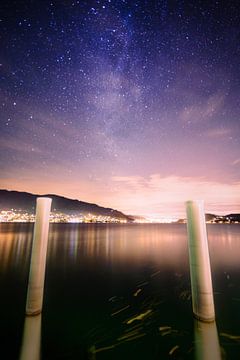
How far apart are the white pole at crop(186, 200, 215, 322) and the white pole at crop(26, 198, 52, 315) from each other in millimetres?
5903

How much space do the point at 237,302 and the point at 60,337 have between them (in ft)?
31.3

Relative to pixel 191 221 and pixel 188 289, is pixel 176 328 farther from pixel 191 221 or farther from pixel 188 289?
pixel 188 289

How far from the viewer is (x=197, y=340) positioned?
7.04 m

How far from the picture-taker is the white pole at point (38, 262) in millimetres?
7953

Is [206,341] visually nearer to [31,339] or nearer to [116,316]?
[116,316]

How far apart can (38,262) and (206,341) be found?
689 cm

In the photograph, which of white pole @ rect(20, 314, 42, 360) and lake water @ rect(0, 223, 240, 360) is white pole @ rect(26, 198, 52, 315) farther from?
lake water @ rect(0, 223, 240, 360)

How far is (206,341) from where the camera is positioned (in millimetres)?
7016

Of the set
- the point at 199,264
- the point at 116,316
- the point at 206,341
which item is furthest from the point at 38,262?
the point at 206,341

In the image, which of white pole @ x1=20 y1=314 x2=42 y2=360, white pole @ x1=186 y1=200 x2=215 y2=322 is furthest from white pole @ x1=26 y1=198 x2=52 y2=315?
white pole @ x1=186 y1=200 x2=215 y2=322

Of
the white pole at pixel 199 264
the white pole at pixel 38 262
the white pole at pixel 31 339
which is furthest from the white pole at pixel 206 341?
the white pole at pixel 38 262

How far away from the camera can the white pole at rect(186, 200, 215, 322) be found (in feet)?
23.6

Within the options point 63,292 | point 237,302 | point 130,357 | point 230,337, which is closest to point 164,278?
point 237,302

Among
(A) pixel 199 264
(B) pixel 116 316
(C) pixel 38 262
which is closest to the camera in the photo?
(A) pixel 199 264
